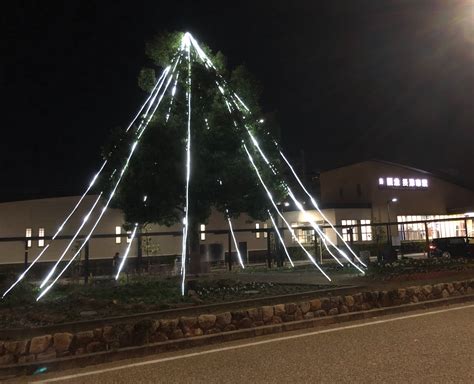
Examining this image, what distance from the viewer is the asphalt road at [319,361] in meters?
6.30

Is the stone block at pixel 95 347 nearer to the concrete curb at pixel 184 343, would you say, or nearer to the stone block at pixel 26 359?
the concrete curb at pixel 184 343

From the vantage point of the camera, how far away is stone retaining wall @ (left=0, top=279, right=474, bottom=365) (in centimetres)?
744

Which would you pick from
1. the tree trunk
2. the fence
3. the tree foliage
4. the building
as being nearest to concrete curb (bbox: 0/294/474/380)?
the tree foliage

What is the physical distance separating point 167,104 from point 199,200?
340 cm

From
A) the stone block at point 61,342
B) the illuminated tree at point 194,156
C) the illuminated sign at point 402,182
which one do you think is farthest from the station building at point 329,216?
the stone block at point 61,342

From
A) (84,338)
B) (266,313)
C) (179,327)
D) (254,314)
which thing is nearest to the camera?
(84,338)

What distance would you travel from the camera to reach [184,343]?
8359 mm

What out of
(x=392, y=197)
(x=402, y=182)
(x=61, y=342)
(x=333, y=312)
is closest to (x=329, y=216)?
(x=392, y=197)

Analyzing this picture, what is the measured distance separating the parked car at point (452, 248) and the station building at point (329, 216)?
4.26 feet

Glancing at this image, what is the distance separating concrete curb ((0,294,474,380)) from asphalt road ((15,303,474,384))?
0.67 feet

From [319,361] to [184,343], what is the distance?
2.35 metres

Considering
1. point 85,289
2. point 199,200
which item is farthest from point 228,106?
point 85,289

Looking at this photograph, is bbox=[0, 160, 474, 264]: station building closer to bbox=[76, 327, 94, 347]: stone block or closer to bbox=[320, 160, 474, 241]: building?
bbox=[320, 160, 474, 241]: building

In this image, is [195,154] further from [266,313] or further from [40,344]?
[40,344]
